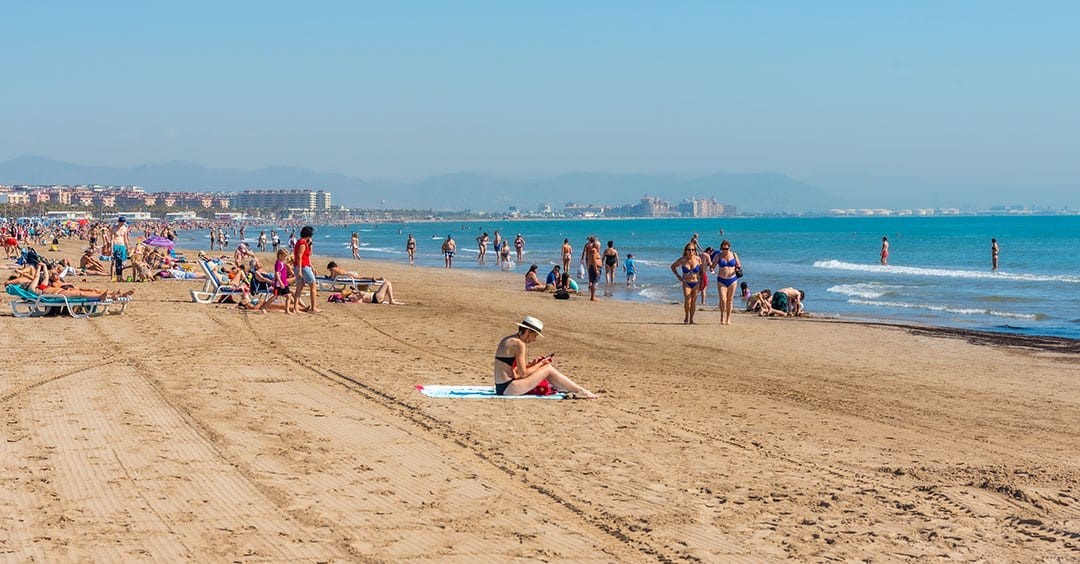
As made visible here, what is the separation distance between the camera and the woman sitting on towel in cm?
933

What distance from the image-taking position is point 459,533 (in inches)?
213

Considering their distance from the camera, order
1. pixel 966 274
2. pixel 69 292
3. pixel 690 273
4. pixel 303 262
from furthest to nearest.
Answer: pixel 966 274
pixel 690 273
pixel 303 262
pixel 69 292

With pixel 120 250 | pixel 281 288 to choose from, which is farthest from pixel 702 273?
pixel 120 250

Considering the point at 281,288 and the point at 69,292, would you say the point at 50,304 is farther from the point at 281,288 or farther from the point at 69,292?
the point at 281,288

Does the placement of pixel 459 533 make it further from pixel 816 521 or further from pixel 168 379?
pixel 168 379

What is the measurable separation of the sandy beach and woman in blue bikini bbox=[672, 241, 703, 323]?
10.4ft

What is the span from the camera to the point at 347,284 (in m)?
20.6

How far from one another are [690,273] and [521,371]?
310 inches

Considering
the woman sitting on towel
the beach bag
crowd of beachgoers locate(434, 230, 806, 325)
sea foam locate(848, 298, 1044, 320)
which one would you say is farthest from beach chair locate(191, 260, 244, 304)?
sea foam locate(848, 298, 1044, 320)

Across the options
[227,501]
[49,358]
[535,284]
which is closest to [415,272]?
→ [535,284]

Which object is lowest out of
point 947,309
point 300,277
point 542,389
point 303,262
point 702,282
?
point 947,309

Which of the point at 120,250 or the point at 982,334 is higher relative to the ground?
the point at 120,250

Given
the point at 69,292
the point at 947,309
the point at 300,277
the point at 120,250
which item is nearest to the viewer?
the point at 69,292

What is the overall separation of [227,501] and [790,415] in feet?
17.2
